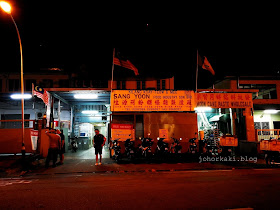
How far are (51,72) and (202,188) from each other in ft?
60.4

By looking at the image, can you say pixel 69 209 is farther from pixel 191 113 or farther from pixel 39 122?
pixel 191 113

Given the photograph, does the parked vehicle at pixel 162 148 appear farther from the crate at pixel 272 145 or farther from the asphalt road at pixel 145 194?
the crate at pixel 272 145

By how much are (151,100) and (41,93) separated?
7.58m

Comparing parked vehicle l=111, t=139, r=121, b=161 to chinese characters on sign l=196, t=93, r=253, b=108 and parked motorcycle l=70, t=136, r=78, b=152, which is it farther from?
parked motorcycle l=70, t=136, r=78, b=152

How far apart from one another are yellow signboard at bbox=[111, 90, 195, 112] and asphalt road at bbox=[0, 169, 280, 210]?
633 cm

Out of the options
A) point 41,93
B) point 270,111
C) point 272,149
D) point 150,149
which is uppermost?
point 41,93

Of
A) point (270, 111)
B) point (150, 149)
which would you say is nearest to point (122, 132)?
point (150, 149)

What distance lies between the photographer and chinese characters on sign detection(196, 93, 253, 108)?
13.5 m

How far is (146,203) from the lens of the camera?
4.58 m

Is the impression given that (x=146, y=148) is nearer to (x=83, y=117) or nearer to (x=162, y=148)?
(x=162, y=148)

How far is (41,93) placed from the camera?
12.6 m

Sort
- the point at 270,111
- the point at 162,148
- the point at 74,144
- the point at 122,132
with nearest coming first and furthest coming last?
the point at 162,148 → the point at 122,132 → the point at 74,144 → the point at 270,111

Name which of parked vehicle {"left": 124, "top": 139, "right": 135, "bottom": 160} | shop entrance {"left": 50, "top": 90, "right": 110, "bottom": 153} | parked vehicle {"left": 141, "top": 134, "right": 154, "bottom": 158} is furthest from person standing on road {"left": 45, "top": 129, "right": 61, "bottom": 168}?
shop entrance {"left": 50, "top": 90, "right": 110, "bottom": 153}

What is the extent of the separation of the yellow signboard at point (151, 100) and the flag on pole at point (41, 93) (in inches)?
191
